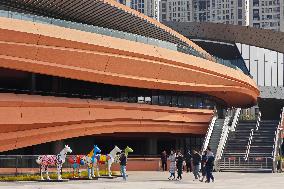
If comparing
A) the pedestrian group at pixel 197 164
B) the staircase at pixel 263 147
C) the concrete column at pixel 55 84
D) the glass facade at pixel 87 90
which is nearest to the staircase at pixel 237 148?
the staircase at pixel 263 147

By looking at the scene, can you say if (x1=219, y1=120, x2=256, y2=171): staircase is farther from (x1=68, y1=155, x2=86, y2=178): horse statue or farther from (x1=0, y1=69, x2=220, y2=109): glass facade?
(x1=68, y1=155, x2=86, y2=178): horse statue

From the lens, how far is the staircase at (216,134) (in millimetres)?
51162

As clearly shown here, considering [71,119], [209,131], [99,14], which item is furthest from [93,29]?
[209,131]

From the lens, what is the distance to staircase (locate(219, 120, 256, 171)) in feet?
155

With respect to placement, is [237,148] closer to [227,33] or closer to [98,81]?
[98,81]

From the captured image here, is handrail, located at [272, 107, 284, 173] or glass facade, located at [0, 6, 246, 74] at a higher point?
glass facade, located at [0, 6, 246, 74]

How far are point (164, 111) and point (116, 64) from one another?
9317 mm

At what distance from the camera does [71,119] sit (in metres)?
43.2

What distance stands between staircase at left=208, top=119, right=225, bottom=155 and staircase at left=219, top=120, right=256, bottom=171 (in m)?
0.92

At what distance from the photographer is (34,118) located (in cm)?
4044

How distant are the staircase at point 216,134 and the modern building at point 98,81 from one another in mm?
2017

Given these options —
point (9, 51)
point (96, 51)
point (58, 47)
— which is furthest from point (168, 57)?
point (9, 51)

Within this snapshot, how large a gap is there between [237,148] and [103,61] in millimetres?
15339

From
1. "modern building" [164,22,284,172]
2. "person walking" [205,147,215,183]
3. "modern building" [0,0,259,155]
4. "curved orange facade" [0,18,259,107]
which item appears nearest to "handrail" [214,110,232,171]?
"modern building" [164,22,284,172]
